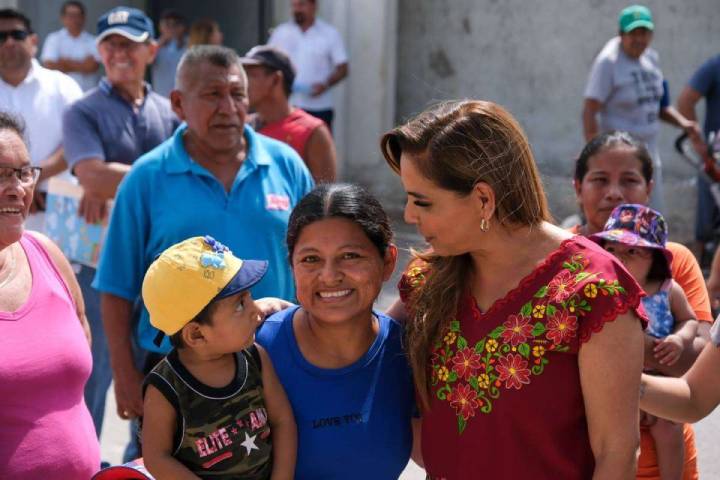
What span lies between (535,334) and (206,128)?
80.3 inches

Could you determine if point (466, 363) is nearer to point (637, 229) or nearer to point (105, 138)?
point (637, 229)

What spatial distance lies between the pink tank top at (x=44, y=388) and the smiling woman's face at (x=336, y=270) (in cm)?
82

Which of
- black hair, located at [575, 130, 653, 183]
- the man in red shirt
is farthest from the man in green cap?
black hair, located at [575, 130, 653, 183]

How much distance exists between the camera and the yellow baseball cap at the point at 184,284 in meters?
2.71

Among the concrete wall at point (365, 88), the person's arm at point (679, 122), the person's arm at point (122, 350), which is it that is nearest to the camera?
the person's arm at point (122, 350)

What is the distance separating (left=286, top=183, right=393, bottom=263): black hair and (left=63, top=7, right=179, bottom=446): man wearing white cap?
2320 millimetres

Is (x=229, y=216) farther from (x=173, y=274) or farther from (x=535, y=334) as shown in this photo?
(x=535, y=334)

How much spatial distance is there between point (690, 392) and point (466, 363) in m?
0.70

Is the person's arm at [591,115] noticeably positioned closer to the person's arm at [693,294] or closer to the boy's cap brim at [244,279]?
the person's arm at [693,294]

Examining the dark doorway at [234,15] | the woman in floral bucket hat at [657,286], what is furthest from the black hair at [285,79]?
the dark doorway at [234,15]

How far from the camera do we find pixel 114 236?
12.9 ft

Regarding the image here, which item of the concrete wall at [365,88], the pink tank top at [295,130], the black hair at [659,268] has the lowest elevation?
the concrete wall at [365,88]

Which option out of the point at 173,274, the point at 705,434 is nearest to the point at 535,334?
the point at 173,274

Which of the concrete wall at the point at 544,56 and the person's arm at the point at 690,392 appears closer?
the person's arm at the point at 690,392
